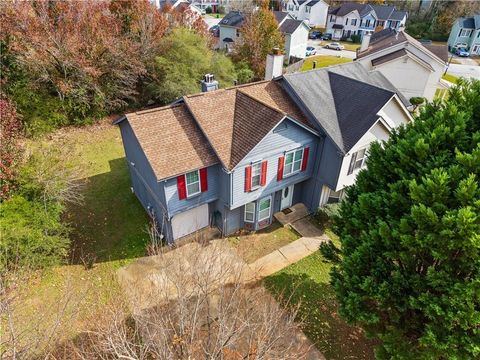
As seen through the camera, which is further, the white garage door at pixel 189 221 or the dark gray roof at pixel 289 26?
the dark gray roof at pixel 289 26

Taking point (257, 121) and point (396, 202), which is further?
point (257, 121)

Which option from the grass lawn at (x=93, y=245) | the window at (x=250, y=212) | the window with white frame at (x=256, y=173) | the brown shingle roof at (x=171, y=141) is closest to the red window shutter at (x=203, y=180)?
the brown shingle roof at (x=171, y=141)

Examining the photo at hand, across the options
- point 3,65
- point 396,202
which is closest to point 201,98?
point 396,202

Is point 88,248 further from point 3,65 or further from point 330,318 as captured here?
point 3,65

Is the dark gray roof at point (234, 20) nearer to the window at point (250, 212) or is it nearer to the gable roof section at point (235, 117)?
the gable roof section at point (235, 117)

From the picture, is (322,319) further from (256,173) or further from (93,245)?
(93,245)

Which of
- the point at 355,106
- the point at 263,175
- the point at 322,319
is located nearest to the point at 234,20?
the point at 355,106
